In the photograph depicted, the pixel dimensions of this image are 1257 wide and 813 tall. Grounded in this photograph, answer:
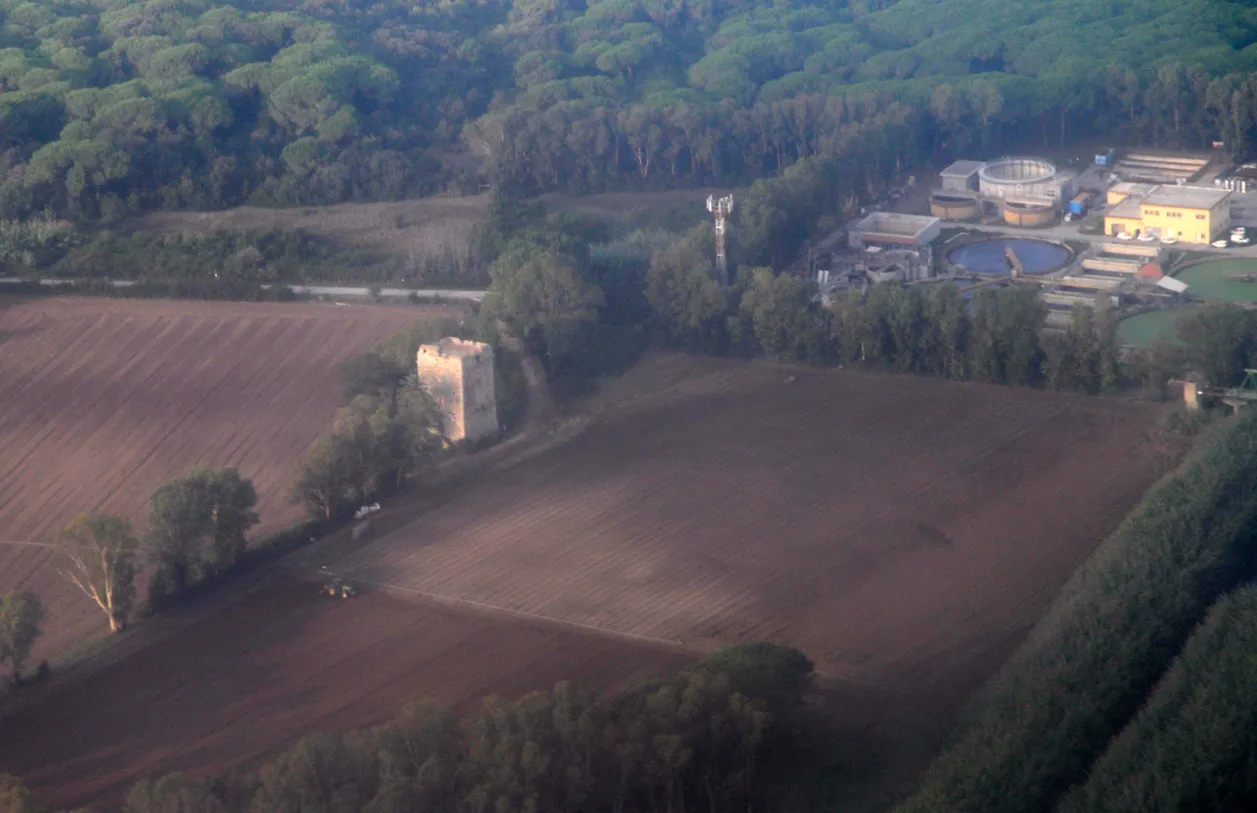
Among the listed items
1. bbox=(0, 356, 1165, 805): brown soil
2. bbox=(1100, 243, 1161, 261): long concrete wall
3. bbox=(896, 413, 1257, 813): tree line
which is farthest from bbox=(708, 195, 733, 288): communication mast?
bbox=(896, 413, 1257, 813): tree line

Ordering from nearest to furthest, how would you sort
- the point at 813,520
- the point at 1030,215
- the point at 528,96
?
1. the point at 813,520
2. the point at 1030,215
3. the point at 528,96

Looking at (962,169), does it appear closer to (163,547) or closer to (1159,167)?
(1159,167)

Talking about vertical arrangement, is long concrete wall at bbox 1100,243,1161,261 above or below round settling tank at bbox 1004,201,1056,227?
below

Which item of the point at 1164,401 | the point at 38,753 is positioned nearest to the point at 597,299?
the point at 1164,401

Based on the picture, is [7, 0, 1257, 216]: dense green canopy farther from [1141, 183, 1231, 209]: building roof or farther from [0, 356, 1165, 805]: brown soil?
[0, 356, 1165, 805]: brown soil

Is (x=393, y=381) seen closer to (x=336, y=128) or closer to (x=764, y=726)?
(x=764, y=726)

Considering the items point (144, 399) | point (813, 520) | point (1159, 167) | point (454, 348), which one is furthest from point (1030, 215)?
point (144, 399)

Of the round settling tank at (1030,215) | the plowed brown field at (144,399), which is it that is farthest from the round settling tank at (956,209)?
the plowed brown field at (144,399)
